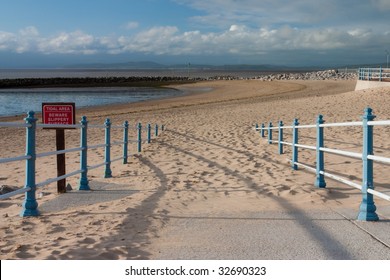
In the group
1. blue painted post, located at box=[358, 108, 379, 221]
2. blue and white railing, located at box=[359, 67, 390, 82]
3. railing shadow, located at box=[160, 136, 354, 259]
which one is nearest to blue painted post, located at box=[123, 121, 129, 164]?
railing shadow, located at box=[160, 136, 354, 259]

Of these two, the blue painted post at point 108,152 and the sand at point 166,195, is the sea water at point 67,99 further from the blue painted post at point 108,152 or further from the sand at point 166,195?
the blue painted post at point 108,152

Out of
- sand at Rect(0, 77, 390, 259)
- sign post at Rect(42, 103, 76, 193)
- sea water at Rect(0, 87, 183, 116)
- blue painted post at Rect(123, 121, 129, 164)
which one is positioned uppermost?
sea water at Rect(0, 87, 183, 116)

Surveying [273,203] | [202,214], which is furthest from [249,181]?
[202,214]

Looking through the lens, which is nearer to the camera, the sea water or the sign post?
the sign post

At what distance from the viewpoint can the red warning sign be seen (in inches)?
316

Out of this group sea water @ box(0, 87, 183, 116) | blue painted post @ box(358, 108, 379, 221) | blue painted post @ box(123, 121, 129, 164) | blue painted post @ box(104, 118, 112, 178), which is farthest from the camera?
sea water @ box(0, 87, 183, 116)

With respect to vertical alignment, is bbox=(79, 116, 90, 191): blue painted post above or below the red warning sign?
Answer: below

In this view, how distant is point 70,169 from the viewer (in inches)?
440

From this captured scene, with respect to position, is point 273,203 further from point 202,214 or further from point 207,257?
point 207,257

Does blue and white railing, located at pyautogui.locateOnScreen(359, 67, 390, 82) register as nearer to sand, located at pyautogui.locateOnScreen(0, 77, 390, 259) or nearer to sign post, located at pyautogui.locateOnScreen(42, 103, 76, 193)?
sand, located at pyautogui.locateOnScreen(0, 77, 390, 259)

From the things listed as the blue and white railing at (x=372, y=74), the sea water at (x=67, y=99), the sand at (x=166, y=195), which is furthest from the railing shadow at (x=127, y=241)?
the sea water at (x=67, y=99)

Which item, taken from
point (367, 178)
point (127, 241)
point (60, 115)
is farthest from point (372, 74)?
point (127, 241)

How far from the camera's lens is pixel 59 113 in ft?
26.5
